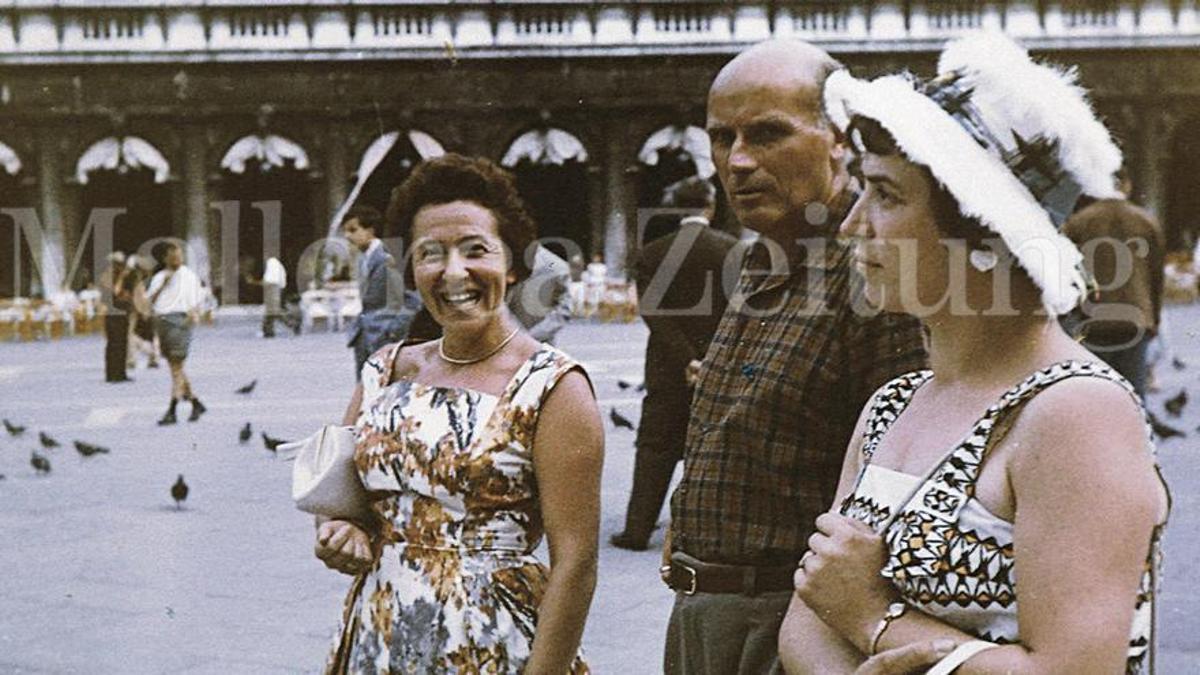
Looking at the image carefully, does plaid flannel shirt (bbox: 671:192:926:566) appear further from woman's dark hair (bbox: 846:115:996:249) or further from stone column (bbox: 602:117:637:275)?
stone column (bbox: 602:117:637:275)

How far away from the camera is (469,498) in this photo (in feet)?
8.12

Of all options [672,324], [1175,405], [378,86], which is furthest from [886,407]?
[378,86]

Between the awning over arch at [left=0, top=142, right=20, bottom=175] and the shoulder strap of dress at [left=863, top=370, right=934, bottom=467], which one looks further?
the awning over arch at [left=0, top=142, right=20, bottom=175]

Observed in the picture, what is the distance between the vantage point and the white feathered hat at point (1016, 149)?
1.55 m

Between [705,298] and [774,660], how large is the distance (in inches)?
141

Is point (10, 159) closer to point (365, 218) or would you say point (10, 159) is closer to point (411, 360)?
point (365, 218)

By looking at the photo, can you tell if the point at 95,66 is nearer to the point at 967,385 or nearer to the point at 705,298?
the point at 705,298


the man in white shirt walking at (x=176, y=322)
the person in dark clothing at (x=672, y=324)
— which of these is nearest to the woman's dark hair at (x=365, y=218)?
the person in dark clothing at (x=672, y=324)

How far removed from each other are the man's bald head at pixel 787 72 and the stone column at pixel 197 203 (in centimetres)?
2427

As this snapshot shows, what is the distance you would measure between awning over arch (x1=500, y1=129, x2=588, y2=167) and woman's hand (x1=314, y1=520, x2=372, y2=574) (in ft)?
76.9

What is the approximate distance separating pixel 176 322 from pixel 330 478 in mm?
9949

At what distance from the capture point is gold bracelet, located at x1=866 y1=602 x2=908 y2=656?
155 cm

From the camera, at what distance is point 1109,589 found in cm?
138

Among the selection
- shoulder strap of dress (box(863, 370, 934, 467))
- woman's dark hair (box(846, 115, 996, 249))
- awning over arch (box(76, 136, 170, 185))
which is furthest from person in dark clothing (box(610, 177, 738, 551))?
awning over arch (box(76, 136, 170, 185))
